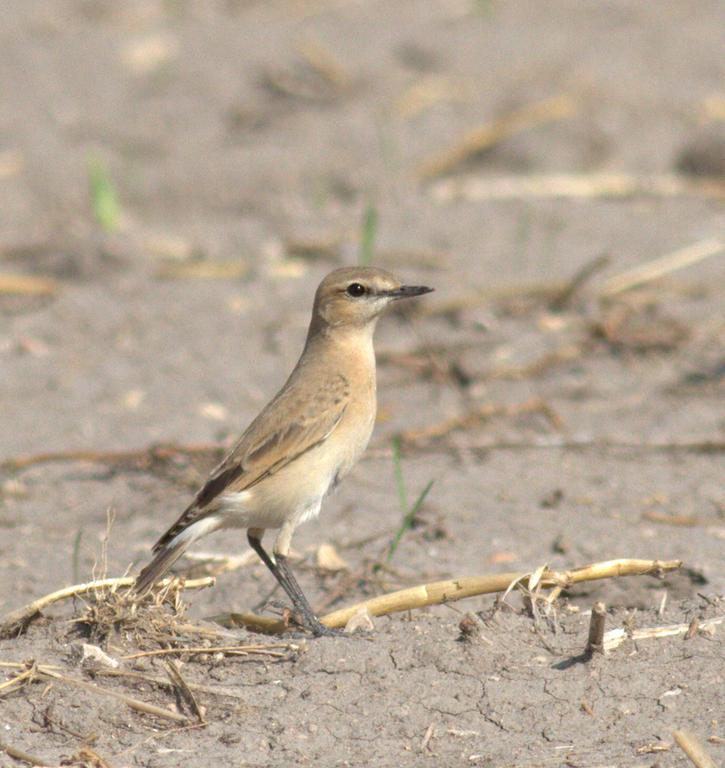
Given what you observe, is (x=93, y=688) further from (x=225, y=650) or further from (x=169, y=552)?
(x=169, y=552)

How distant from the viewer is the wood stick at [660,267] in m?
10.2

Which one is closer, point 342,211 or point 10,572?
point 10,572

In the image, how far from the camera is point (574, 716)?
4918 mm

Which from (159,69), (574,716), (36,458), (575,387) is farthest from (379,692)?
(159,69)

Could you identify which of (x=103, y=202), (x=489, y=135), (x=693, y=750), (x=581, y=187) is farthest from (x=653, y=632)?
(x=489, y=135)

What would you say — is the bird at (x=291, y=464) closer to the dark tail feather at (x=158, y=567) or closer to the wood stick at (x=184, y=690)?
the dark tail feather at (x=158, y=567)

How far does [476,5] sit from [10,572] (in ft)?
34.1

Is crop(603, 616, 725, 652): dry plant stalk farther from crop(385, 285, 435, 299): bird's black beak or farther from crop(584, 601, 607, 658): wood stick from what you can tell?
crop(385, 285, 435, 299): bird's black beak

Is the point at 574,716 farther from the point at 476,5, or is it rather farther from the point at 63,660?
the point at 476,5

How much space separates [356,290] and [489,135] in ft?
19.6

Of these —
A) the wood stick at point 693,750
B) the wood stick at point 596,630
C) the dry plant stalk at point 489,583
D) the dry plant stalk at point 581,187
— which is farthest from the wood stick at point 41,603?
the dry plant stalk at point 581,187

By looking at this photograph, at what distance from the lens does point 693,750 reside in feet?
14.4

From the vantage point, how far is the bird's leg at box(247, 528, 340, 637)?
5719mm

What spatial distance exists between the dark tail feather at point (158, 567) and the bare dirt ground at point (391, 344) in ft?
0.73
